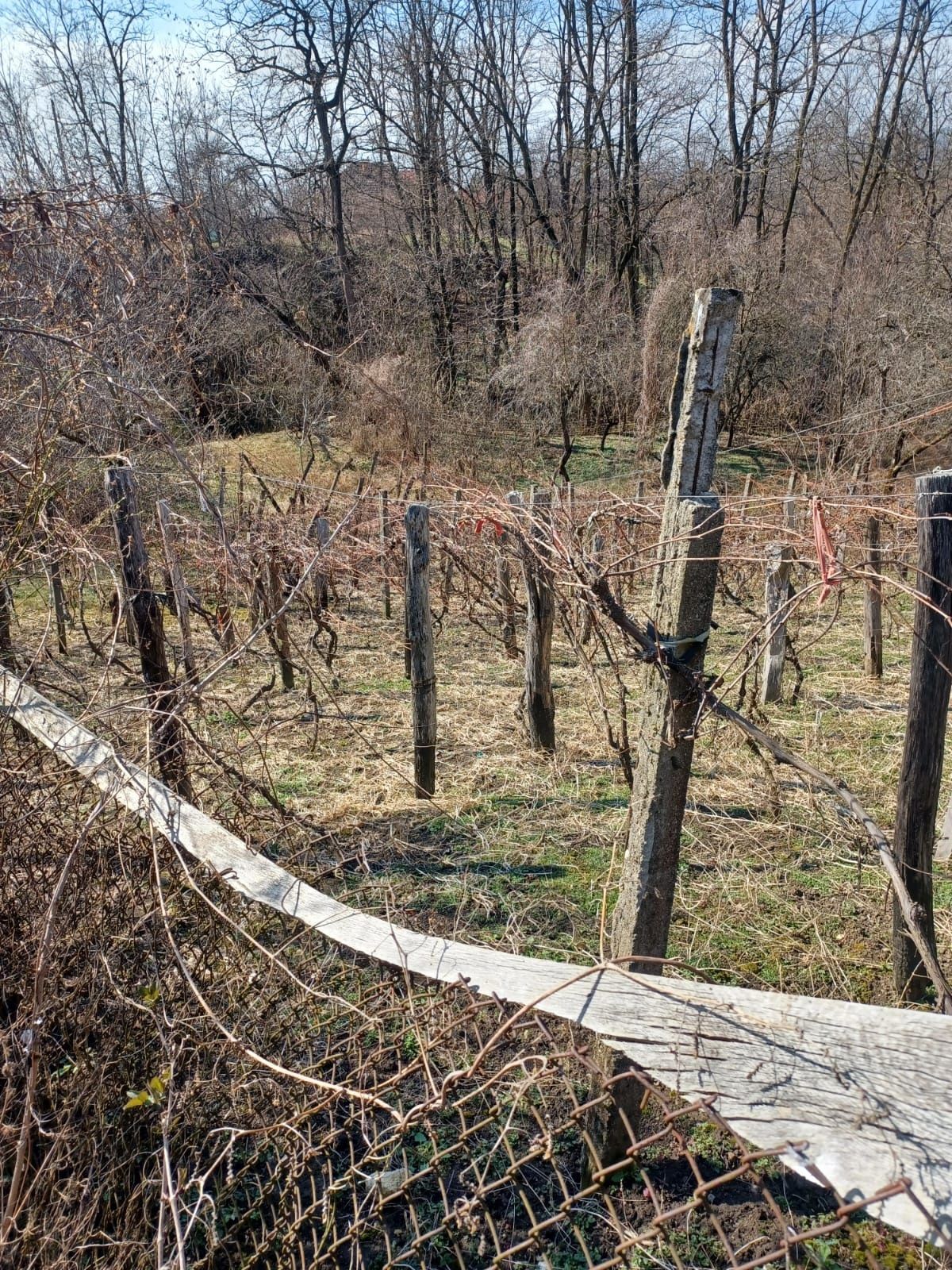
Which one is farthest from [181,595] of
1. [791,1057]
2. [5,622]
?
[791,1057]

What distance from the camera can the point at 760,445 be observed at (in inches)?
732

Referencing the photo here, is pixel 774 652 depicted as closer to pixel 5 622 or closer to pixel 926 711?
pixel 926 711

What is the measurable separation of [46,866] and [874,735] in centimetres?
493

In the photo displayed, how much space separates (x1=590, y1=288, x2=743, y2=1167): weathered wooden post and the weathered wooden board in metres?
0.41

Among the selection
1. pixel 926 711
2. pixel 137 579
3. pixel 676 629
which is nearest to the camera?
pixel 676 629

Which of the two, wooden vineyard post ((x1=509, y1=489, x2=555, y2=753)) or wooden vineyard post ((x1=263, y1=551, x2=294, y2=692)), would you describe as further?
wooden vineyard post ((x1=263, y1=551, x2=294, y2=692))

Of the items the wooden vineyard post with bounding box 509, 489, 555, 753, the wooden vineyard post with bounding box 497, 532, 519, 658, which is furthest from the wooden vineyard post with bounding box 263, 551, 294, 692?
the wooden vineyard post with bounding box 509, 489, 555, 753

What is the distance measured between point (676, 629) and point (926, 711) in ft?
4.20

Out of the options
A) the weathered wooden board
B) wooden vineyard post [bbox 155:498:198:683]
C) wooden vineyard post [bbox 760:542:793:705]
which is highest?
wooden vineyard post [bbox 155:498:198:683]

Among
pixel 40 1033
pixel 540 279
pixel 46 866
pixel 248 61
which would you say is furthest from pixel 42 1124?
pixel 248 61

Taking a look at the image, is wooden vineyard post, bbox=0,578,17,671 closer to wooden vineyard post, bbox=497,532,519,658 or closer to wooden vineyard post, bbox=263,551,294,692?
wooden vineyard post, bbox=263,551,294,692

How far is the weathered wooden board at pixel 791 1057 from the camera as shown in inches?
46.9

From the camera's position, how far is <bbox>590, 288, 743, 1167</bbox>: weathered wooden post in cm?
194

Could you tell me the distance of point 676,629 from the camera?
2.06 meters
